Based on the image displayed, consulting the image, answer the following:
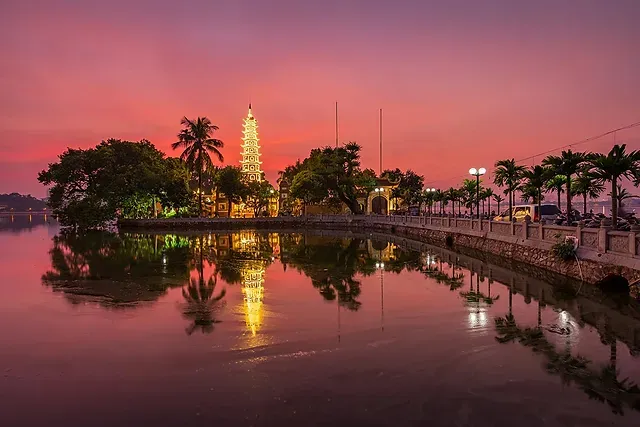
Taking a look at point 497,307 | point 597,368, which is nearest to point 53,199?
point 497,307

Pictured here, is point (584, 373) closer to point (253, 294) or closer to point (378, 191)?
point (253, 294)

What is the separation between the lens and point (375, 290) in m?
16.2

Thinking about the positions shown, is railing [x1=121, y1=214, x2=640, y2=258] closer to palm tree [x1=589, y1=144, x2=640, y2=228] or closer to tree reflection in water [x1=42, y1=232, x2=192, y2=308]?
palm tree [x1=589, y1=144, x2=640, y2=228]

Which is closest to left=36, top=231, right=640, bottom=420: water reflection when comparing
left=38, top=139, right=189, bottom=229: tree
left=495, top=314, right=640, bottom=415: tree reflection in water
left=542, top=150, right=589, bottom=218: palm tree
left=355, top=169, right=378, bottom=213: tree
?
left=495, top=314, right=640, bottom=415: tree reflection in water

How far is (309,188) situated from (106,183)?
85.9 ft

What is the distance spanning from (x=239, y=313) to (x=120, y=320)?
311 centimetres

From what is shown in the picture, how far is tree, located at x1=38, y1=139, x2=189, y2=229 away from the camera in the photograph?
56938mm

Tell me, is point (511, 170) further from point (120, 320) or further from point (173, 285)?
point (120, 320)

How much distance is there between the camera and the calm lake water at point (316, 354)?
6.66 m

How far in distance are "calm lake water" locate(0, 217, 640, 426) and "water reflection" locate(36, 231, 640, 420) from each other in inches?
2.9

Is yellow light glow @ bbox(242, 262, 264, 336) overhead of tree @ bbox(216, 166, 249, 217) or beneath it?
beneath

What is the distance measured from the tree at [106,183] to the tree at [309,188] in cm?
1495

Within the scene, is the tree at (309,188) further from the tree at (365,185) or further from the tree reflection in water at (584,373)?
the tree reflection in water at (584,373)

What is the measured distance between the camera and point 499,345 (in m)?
9.62
